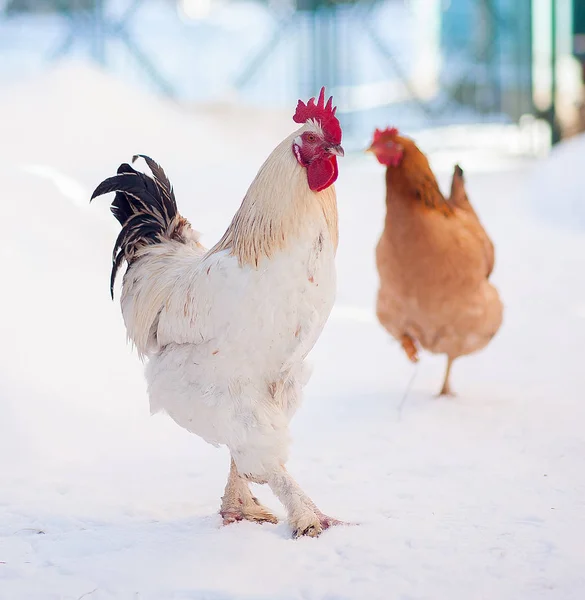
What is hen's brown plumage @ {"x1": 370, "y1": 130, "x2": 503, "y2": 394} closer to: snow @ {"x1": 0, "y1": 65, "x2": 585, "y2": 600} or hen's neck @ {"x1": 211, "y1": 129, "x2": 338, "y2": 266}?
snow @ {"x1": 0, "y1": 65, "x2": 585, "y2": 600}

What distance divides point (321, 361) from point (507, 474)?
199 cm

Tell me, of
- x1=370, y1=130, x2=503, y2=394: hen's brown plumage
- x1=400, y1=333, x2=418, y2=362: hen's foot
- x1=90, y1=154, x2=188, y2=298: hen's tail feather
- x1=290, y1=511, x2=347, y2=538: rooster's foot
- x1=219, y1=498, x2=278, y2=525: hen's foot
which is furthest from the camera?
x1=400, y1=333, x2=418, y2=362: hen's foot

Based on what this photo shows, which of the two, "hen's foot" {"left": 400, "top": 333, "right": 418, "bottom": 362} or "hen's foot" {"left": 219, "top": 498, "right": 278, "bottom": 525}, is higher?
"hen's foot" {"left": 400, "top": 333, "right": 418, "bottom": 362}

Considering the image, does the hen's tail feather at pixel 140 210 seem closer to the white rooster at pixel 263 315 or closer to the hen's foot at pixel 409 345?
the white rooster at pixel 263 315

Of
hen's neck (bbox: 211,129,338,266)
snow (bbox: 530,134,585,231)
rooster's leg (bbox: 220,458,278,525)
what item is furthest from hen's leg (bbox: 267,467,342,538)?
snow (bbox: 530,134,585,231)

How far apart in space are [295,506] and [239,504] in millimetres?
331

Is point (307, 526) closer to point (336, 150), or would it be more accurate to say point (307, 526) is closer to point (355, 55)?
point (336, 150)

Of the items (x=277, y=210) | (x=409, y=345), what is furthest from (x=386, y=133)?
(x=277, y=210)

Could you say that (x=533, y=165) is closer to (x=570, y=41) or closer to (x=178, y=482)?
(x=570, y=41)

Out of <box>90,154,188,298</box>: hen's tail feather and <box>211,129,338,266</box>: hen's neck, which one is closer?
<box>211,129,338,266</box>: hen's neck

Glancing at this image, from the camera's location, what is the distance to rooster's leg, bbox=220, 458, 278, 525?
3.04 m

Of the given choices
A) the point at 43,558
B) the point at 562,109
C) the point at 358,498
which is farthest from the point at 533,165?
the point at 43,558

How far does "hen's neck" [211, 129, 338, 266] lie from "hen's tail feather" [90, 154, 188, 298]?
0.65 metres

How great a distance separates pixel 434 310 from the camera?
14.1 feet
